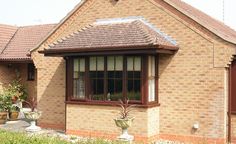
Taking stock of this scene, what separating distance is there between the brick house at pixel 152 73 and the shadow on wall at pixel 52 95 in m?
1.51

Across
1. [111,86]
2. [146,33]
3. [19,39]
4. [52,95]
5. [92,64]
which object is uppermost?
[19,39]

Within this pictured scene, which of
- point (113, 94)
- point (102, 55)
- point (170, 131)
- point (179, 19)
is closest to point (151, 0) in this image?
point (179, 19)

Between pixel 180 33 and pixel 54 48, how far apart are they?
16.0 feet

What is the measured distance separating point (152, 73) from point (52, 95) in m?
5.33

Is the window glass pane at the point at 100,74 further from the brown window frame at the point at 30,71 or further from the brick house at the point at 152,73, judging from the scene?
the brown window frame at the point at 30,71

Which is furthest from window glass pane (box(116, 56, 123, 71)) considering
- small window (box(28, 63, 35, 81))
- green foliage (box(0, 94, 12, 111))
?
small window (box(28, 63, 35, 81))

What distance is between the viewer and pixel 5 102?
Answer: 62.5ft

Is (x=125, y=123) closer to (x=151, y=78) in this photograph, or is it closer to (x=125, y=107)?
(x=125, y=107)

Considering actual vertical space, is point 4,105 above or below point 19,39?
below

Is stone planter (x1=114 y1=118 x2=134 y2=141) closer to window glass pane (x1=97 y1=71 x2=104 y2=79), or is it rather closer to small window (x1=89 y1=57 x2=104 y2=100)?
small window (x1=89 y1=57 x2=104 y2=100)

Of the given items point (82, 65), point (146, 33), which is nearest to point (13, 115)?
point (82, 65)

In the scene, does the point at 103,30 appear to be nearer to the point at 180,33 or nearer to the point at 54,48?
the point at 54,48

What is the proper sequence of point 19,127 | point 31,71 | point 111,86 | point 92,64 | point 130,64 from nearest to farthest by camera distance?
1. point 130,64
2. point 111,86
3. point 92,64
4. point 19,127
5. point 31,71

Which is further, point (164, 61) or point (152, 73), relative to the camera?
point (164, 61)
